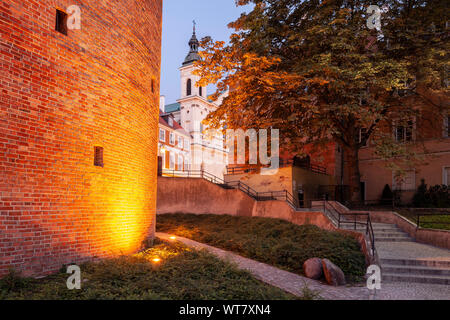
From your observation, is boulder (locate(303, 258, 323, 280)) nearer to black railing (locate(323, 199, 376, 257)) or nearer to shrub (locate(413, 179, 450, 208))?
black railing (locate(323, 199, 376, 257))

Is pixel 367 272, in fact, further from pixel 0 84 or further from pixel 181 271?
pixel 0 84

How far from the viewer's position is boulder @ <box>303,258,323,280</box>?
27.4 ft

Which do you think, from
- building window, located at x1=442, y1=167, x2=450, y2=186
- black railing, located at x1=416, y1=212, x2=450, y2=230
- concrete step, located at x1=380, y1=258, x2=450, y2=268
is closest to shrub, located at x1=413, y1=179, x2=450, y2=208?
building window, located at x1=442, y1=167, x2=450, y2=186

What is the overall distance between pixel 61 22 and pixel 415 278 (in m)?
11.1

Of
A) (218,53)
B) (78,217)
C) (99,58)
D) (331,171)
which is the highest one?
(218,53)

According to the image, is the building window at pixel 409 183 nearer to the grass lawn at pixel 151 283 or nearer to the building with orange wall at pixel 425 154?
the building with orange wall at pixel 425 154

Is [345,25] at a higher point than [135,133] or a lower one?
higher

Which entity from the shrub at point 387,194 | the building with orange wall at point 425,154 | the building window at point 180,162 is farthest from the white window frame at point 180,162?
the shrub at point 387,194

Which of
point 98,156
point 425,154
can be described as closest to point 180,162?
point 425,154

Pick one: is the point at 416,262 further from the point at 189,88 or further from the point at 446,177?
the point at 189,88

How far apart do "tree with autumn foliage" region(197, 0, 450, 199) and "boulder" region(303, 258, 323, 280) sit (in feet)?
22.8

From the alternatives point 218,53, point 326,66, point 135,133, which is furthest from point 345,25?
point 135,133

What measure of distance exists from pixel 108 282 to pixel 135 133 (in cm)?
485
